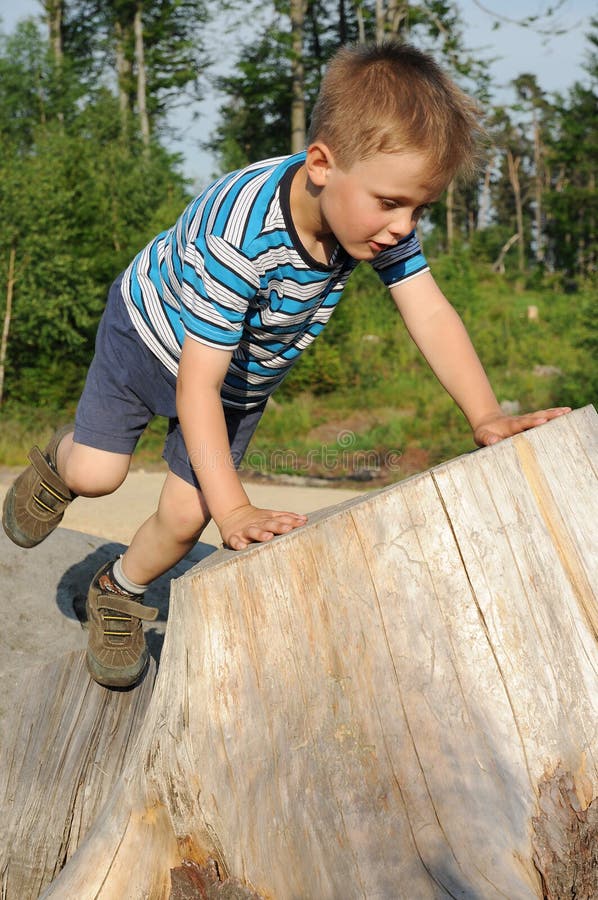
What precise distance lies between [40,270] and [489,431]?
30.6ft

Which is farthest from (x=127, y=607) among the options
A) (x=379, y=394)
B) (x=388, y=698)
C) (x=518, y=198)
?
(x=518, y=198)

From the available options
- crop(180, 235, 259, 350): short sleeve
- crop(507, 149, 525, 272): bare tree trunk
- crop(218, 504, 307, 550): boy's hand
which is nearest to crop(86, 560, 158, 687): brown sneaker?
crop(218, 504, 307, 550): boy's hand

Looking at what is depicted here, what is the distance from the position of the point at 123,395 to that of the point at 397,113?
1.11 meters

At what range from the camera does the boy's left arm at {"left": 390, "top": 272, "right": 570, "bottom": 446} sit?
2270mm

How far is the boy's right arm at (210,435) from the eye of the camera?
200 cm

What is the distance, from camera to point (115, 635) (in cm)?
264

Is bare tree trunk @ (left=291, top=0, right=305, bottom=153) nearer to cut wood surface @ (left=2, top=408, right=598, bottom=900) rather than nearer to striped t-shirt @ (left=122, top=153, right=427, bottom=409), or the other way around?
striped t-shirt @ (left=122, top=153, right=427, bottom=409)

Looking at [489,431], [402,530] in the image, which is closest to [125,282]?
[489,431]

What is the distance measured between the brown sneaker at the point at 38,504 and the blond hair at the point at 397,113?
130 cm

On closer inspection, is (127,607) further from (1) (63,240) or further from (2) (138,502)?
(1) (63,240)

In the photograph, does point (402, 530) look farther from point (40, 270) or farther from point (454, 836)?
point (40, 270)

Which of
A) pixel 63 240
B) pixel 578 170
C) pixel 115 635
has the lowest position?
pixel 578 170

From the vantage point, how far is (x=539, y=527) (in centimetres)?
168

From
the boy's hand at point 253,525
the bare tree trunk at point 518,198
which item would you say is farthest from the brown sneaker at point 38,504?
the bare tree trunk at point 518,198
